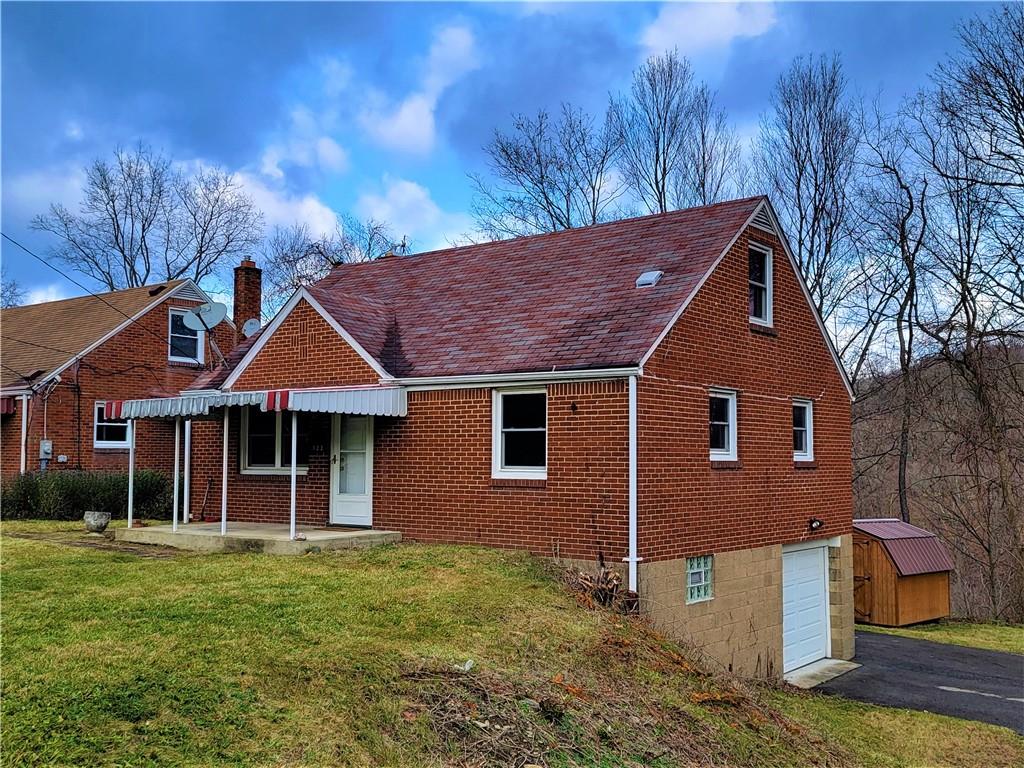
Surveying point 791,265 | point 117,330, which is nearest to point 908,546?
point 791,265

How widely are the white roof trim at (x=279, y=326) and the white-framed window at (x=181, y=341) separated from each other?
1071cm

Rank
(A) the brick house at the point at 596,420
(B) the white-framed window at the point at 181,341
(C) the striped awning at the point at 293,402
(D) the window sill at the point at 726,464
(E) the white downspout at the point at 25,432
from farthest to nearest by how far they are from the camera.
→ (B) the white-framed window at the point at 181,341 < (E) the white downspout at the point at 25,432 < (D) the window sill at the point at 726,464 < (C) the striped awning at the point at 293,402 < (A) the brick house at the point at 596,420

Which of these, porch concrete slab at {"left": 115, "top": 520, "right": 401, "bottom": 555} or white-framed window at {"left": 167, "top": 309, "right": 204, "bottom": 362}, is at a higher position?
white-framed window at {"left": 167, "top": 309, "right": 204, "bottom": 362}

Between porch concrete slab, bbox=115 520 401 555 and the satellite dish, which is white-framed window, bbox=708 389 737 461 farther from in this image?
the satellite dish

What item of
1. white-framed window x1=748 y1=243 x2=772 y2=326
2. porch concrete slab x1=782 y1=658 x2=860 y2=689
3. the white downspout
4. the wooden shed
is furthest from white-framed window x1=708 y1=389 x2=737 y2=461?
the white downspout

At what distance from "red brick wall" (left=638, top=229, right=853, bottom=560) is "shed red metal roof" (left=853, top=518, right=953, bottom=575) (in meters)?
4.23

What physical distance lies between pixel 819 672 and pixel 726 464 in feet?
17.4

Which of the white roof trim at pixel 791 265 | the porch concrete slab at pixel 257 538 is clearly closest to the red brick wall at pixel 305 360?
the porch concrete slab at pixel 257 538

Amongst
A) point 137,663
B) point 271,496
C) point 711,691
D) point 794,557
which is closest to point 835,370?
point 794,557

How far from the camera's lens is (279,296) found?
141 ft

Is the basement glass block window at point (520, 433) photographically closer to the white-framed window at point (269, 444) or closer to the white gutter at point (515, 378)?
the white gutter at point (515, 378)

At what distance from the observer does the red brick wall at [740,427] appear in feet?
41.4

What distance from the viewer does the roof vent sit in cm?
1403

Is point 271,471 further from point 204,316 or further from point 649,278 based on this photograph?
point 649,278
